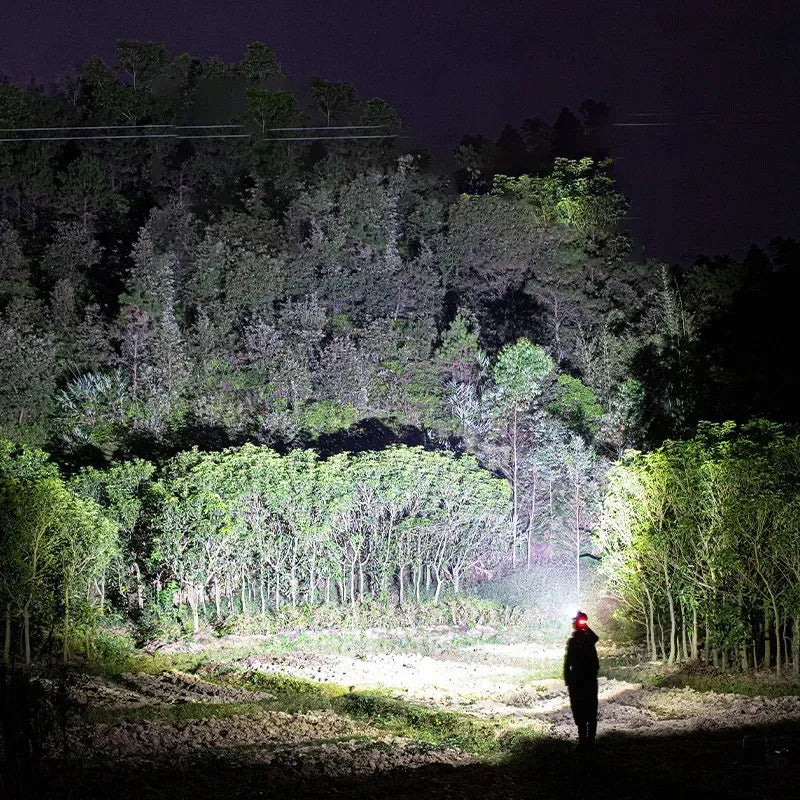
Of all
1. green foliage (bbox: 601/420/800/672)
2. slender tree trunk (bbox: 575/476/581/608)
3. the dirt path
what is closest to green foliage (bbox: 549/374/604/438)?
slender tree trunk (bbox: 575/476/581/608)

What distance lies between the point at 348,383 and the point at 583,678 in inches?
840

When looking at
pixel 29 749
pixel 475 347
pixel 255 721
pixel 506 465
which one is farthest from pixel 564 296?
pixel 29 749

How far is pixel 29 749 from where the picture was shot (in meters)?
5.38

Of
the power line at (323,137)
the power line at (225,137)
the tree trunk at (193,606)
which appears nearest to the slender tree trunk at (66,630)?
the tree trunk at (193,606)

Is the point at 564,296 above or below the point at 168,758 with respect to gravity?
A: above

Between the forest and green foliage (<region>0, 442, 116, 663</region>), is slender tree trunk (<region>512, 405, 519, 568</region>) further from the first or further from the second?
green foliage (<region>0, 442, 116, 663</region>)

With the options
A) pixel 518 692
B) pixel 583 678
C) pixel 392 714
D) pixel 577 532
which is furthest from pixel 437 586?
pixel 583 678

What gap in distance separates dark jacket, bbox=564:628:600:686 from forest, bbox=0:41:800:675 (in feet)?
21.0

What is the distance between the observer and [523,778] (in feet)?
26.8

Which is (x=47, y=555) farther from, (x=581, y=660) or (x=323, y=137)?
(x=323, y=137)

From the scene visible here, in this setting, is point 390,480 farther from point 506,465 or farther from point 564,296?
point 564,296

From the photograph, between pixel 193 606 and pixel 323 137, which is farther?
pixel 323 137

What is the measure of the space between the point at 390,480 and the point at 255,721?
11853 millimetres

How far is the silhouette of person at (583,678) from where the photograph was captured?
8.03m
